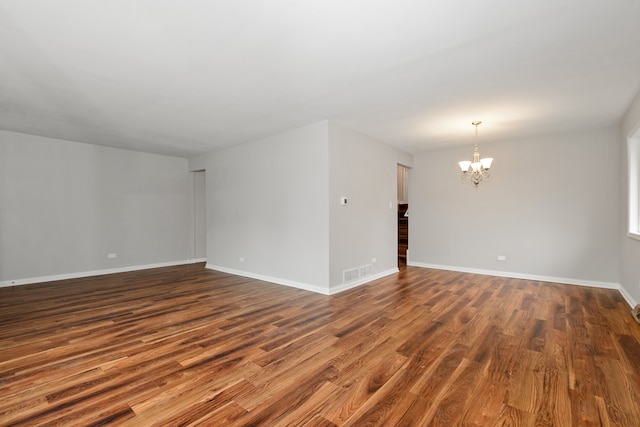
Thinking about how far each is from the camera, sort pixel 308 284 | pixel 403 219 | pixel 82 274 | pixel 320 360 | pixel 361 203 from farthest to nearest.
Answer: pixel 403 219 < pixel 82 274 < pixel 361 203 < pixel 308 284 < pixel 320 360

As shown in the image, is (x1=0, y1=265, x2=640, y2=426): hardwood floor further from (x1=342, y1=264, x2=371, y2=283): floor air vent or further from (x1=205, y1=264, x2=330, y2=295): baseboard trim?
(x1=342, y1=264, x2=371, y2=283): floor air vent

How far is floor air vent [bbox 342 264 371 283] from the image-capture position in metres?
4.75

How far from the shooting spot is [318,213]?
15.0ft

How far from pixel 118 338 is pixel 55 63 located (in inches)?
103

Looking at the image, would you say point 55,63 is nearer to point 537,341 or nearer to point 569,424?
point 569,424

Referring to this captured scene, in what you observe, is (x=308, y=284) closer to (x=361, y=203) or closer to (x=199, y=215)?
(x=361, y=203)

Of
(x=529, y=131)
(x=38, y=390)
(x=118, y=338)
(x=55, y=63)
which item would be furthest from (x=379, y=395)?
(x=529, y=131)

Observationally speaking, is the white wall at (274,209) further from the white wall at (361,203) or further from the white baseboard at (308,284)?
the white wall at (361,203)

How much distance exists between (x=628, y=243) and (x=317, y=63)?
482 cm

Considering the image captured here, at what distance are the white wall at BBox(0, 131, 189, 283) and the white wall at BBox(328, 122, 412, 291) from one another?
4539mm

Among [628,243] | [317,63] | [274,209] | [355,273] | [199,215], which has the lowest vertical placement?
[355,273]

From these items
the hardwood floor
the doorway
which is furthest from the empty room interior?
the doorway

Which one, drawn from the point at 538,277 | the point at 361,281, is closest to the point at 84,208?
the point at 361,281

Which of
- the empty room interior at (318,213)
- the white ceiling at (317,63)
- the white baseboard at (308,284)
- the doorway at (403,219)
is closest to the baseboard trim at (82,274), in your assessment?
the empty room interior at (318,213)
